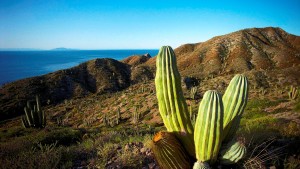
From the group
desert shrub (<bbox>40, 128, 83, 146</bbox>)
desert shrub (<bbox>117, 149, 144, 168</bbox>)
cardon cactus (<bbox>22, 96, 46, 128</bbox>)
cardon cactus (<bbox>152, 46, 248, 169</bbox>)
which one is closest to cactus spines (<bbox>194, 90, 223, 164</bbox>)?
cardon cactus (<bbox>152, 46, 248, 169</bbox>)

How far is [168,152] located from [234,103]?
1346 millimetres

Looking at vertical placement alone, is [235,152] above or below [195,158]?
above

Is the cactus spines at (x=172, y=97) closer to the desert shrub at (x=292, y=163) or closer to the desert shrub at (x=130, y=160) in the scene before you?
the desert shrub at (x=130, y=160)

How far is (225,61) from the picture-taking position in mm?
41938

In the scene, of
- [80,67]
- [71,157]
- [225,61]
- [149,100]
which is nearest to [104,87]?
[80,67]

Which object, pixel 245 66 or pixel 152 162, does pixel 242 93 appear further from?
pixel 245 66

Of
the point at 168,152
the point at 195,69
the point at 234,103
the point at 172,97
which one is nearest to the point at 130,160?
the point at 168,152

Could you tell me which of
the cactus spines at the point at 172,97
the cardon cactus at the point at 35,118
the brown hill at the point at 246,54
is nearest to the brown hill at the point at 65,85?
the brown hill at the point at 246,54

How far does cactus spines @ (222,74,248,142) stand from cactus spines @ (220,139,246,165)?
1.02 ft

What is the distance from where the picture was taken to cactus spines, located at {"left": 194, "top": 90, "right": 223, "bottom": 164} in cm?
304

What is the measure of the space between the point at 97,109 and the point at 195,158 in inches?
1024

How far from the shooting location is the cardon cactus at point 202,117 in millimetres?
3113

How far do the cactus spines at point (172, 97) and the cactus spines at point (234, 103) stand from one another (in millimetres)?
609

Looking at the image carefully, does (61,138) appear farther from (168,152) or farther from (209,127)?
(209,127)
